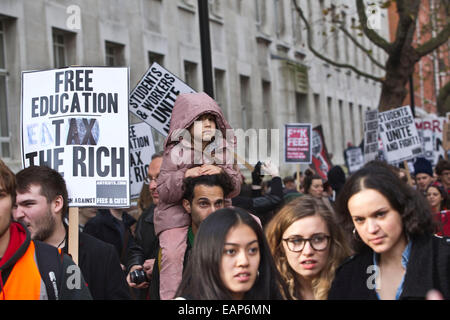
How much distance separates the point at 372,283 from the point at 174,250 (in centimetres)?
154

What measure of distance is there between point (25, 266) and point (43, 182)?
46.7 inches

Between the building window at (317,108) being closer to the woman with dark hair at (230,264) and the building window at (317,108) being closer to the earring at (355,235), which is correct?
the earring at (355,235)

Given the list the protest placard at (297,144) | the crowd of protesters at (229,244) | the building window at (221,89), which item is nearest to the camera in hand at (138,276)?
the crowd of protesters at (229,244)

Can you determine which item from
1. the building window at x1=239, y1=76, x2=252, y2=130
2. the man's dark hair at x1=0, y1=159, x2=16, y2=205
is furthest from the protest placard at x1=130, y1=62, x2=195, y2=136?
the building window at x1=239, y1=76, x2=252, y2=130

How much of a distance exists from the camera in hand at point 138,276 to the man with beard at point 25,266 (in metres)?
1.74

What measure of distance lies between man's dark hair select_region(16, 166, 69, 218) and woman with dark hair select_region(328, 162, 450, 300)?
5.51 ft

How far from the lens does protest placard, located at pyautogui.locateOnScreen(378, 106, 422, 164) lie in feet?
50.0

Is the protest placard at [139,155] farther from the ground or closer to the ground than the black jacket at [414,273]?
farther from the ground

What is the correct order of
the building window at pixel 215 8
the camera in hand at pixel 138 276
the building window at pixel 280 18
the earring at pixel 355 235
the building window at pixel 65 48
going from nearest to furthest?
the earring at pixel 355 235
the camera in hand at pixel 138 276
the building window at pixel 65 48
the building window at pixel 215 8
the building window at pixel 280 18

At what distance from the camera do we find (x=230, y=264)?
3402 mm

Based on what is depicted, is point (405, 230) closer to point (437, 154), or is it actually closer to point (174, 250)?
point (174, 250)

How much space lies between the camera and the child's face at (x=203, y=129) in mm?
5391

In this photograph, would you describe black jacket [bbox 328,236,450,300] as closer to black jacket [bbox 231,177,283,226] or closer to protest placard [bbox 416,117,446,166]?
black jacket [bbox 231,177,283,226]

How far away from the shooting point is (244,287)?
3.38 m
